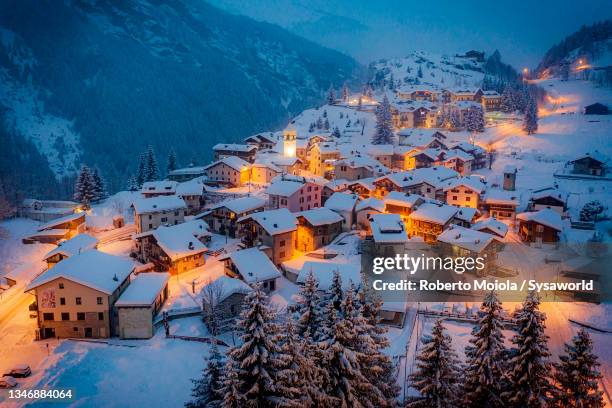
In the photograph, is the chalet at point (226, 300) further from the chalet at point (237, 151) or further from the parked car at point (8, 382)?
the chalet at point (237, 151)

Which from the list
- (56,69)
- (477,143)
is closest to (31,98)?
(56,69)

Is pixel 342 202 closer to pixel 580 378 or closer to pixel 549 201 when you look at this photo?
pixel 549 201

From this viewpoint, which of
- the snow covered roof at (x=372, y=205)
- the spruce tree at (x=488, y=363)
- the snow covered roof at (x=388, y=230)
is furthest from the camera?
the snow covered roof at (x=372, y=205)

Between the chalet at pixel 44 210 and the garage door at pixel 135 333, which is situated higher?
the chalet at pixel 44 210

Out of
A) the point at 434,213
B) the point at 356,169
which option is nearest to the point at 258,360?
the point at 434,213

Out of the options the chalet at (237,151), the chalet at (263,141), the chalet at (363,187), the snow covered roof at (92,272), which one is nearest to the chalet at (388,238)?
the chalet at (363,187)

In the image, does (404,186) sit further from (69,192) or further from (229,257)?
(69,192)
